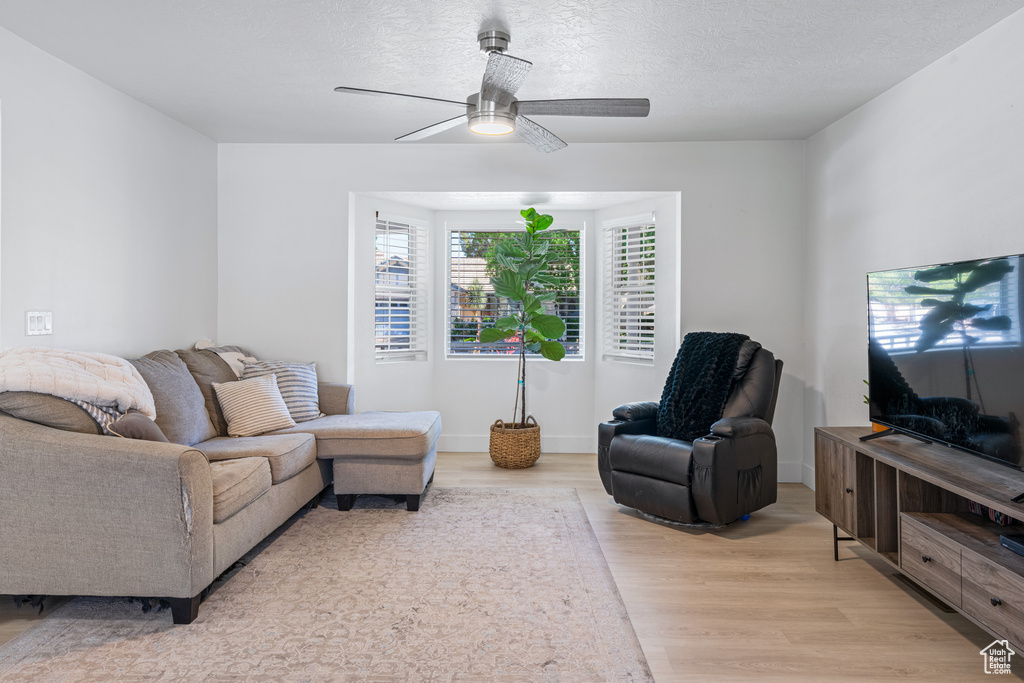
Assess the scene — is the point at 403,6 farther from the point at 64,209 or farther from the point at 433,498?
the point at 433,498

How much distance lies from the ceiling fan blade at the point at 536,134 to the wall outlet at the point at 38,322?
2476mm

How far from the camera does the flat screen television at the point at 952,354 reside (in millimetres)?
2102

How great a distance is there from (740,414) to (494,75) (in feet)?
7.81

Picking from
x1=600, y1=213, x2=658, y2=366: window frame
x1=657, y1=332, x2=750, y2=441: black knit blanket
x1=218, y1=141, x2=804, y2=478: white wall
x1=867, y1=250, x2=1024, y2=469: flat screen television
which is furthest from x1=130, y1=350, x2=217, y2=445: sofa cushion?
x1=867, y1=250, x2=1024, y2=469: flat screen television

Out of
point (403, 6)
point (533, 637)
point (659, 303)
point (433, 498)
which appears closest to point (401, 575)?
point (533, 637)

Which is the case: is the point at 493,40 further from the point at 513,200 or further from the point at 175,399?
the point at 175,399

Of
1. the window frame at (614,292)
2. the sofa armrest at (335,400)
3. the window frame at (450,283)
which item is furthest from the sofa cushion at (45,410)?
the window frame at (614,292)

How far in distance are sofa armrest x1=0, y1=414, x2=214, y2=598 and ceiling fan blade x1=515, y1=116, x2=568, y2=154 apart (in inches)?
80.6

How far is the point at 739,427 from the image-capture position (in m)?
3.38

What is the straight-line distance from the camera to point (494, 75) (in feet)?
8.25

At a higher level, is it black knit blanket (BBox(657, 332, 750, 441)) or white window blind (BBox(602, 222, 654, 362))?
white window blind (BBox(602, 222, 654, 362))

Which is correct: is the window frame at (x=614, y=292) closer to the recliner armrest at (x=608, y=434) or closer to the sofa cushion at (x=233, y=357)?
the recliner armrest at (x=608, y=434)

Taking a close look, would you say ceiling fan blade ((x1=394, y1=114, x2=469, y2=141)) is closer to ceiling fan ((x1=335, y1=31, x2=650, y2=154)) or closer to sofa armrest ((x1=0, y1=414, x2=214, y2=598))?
ceiling fan ((x1=335, y1=31, x2=650, y2=154))

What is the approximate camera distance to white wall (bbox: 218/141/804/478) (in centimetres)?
461
